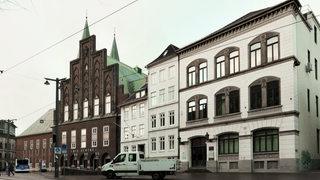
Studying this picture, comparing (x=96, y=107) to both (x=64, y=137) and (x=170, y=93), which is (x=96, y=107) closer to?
(x=64, y=137)

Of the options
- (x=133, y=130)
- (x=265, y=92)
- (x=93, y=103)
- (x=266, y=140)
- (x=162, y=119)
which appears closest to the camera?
(x=266, y=140)

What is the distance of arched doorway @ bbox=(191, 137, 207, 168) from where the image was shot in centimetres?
4884

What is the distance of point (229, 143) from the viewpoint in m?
45.3

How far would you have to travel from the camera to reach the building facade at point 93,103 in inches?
2788

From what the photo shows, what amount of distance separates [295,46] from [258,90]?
5.54m

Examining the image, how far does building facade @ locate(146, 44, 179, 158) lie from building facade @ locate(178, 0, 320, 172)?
3.23 m

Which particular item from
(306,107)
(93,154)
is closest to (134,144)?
(93,154)

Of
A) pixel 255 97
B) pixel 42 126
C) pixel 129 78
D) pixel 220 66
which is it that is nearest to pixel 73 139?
pixel 129 78

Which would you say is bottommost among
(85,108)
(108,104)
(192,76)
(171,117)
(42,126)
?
(42,126)

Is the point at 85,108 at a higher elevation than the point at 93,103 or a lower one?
lower

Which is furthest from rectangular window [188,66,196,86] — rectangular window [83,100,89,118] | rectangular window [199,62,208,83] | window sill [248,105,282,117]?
rectangular window [83,100,89,118]

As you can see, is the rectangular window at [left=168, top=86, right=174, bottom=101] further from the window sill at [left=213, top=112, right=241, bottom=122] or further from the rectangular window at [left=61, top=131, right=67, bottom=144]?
the rectangular window at [left=61, top=131, right=67, bottom=144]

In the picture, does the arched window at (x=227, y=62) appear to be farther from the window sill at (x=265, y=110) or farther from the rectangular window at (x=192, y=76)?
the window sill at (x=265, y=110)

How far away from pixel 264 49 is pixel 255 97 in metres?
4.68
